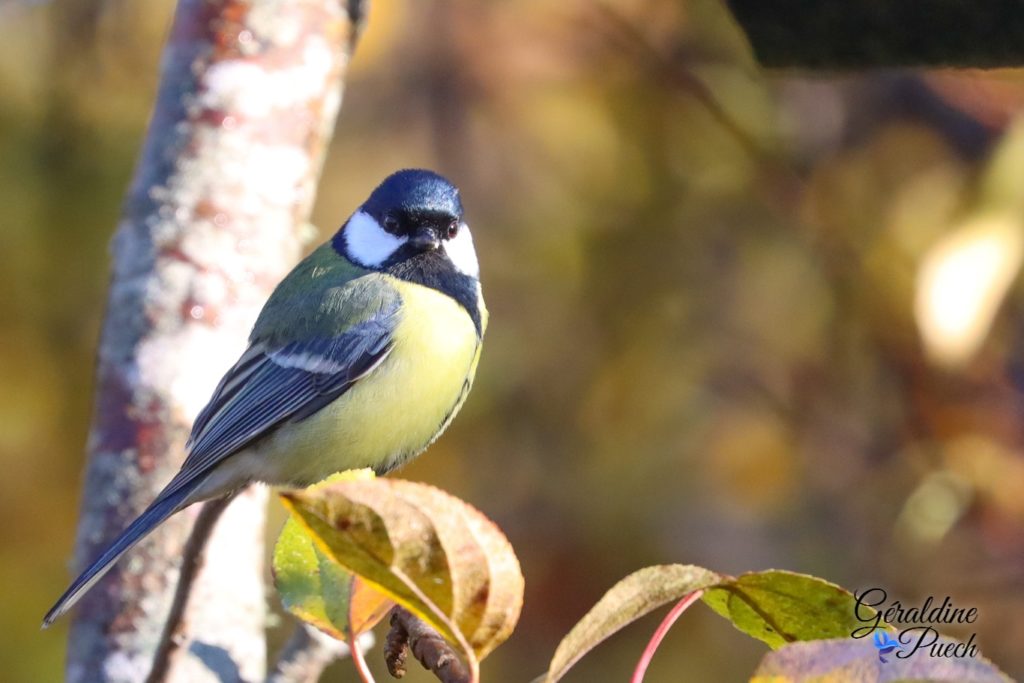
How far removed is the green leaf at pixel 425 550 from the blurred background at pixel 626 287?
206cm

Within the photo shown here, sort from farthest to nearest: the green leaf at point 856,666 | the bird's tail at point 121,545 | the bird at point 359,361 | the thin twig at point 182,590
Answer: the bird at point 359,361 → the bird's tail at point 121,545 → the thin twig at point 182,590 → the green leaf at point 856,666

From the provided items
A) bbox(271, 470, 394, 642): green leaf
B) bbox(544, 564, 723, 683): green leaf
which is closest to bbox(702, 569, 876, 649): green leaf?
bbox(544, 564, 723, 683): green leaf

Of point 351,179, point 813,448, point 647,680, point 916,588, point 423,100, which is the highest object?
point 423,100

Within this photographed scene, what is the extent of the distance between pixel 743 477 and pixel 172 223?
5.55ft

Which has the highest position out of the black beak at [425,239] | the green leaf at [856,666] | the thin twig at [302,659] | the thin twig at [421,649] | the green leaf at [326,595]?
the black beak at [425,239]

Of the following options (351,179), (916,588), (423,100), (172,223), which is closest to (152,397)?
(172,223)

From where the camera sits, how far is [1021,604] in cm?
255

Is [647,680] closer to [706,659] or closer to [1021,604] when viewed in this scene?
[706,659]

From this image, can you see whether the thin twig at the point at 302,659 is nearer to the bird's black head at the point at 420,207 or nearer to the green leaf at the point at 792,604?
the green leaf at the point at 792,604

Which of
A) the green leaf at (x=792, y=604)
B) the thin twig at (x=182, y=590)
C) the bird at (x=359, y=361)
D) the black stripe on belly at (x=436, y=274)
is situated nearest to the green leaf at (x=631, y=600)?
the green leaf at (x=792, y=604)

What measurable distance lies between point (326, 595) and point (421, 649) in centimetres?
19

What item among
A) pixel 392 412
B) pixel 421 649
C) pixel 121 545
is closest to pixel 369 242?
pixel 392 412

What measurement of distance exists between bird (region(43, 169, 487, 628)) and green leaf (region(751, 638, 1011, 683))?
1.02m

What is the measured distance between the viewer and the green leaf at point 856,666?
0.70 m
